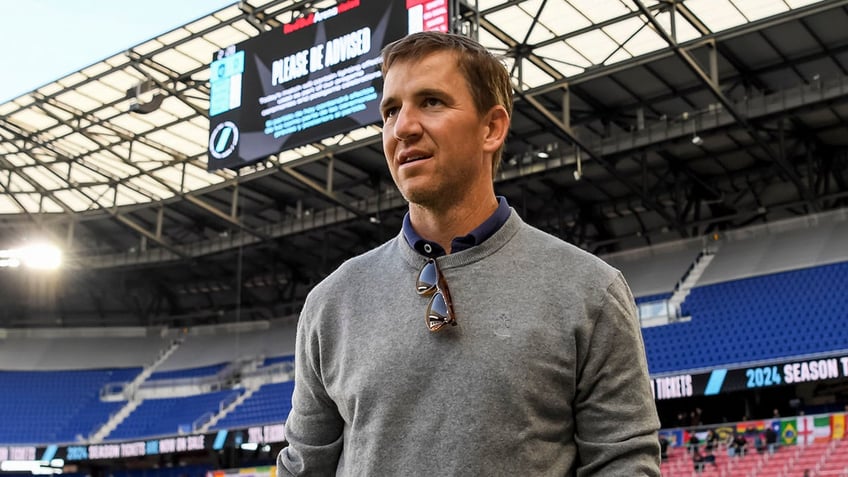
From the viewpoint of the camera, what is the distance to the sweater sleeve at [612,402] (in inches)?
57.7

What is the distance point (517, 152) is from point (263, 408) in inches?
391

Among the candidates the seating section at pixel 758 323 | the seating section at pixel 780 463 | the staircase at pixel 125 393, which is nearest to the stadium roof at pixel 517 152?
the staircase at pixel 125 393

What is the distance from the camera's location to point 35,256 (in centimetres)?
2816

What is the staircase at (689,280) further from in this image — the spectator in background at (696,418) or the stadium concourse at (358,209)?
the spectator in background at (696,418)

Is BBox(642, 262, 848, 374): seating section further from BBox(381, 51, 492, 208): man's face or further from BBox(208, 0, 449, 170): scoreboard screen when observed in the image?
BBox(381, 51, 492, 208): man's face

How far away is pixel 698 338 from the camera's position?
21359 millimetres

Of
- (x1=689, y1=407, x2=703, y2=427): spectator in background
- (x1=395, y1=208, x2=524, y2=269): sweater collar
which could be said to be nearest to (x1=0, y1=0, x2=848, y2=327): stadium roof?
(x1=689, y1=407, x2=703, y2=427): spectator in background

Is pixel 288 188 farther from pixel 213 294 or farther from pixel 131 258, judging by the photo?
pixel 213 294

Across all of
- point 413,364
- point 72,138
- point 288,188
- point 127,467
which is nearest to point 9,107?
point 72,138

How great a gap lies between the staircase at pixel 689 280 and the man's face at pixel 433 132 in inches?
870

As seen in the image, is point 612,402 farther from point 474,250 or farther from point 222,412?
point 222,412

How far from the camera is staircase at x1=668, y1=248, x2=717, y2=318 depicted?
23.1 metres

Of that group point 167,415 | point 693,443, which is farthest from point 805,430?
point 167,415

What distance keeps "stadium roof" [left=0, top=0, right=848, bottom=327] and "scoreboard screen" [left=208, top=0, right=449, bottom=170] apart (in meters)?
0.96
